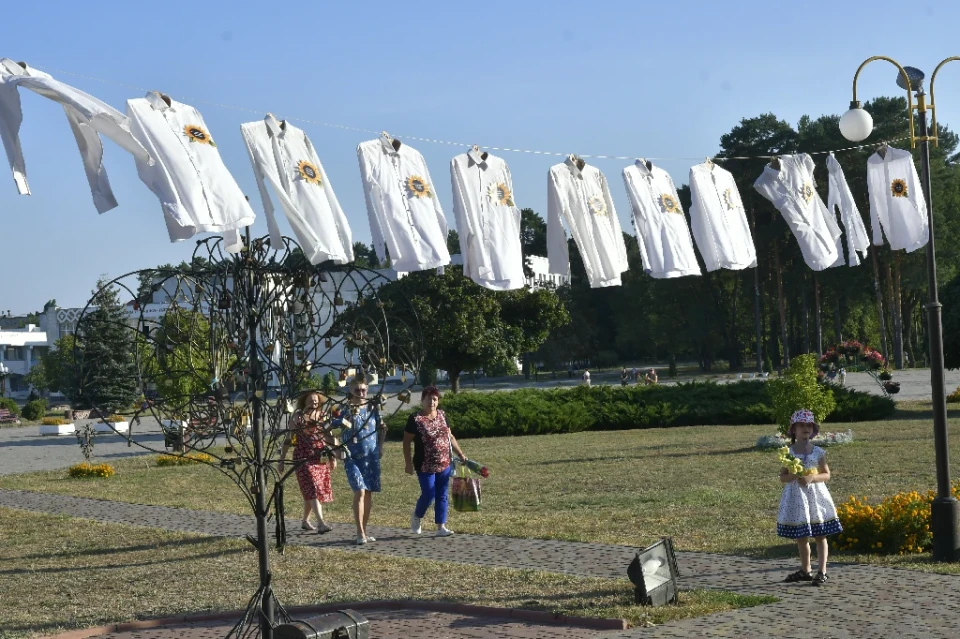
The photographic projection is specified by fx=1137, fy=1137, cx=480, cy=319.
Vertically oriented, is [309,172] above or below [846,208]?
below

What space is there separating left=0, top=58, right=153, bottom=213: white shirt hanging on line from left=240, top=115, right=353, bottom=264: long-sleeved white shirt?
121cm

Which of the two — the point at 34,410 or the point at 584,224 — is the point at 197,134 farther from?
the point at 34,410

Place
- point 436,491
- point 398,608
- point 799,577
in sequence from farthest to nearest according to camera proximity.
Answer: point 436,491 < point 799,577 < point 398,608

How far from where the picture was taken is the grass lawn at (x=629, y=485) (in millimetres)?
13062

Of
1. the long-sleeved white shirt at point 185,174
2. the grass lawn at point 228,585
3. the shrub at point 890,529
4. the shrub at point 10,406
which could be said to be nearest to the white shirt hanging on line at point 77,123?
the long-sleeved white shirt at point 185,174

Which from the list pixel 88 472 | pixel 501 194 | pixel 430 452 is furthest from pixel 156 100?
pixel 88 472

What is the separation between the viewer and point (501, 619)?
8688mm

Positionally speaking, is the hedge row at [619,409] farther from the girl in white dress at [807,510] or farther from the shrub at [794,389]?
the girl in white dress at [807,510]

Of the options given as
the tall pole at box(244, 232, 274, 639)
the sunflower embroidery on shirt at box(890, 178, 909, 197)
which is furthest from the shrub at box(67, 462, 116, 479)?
the tall pole at box(244, 232, 274, 639)

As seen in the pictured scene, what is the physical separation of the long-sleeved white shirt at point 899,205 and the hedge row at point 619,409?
19.7m

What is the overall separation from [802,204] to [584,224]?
2.92 m

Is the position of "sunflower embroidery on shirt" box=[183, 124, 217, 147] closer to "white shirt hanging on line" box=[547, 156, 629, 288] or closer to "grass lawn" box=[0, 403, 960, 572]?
"white shirt hanging on line" box=[547, 156, 629, 288]

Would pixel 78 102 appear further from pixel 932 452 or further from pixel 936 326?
pixel 932 452

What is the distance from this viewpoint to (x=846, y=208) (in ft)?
42.6
